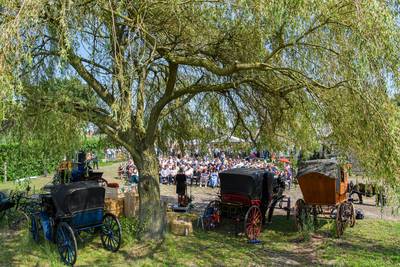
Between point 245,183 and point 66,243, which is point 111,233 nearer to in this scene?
point 66,243

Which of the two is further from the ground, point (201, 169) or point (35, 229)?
point (201, 169)

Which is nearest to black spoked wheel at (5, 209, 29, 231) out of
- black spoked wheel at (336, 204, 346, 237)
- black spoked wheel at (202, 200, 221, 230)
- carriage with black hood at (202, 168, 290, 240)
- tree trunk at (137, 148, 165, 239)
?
tree trunk at (137, 148, 165, 239)

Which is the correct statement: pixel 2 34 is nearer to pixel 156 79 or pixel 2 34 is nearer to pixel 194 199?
pixel 156 79

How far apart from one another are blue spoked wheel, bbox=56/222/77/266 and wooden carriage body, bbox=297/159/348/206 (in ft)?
20.8

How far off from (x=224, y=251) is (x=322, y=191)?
3547 mm

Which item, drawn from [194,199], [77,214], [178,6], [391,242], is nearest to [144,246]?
[77,214]

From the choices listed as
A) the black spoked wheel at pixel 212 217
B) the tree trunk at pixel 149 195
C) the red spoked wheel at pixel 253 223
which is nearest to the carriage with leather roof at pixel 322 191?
the red spoked wheel at pixel 253 223

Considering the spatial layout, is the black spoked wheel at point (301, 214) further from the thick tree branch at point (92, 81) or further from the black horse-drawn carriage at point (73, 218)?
the thick tree branch at point (92, 81)

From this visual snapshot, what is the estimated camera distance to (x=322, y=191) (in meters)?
11.4

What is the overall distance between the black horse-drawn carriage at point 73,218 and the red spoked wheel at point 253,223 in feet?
10.9

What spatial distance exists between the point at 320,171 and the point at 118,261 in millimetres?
5807

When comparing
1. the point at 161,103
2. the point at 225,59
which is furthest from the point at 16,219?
the point at 225,59

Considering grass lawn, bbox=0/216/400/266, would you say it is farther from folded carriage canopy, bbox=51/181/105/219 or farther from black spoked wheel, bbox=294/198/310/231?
folded carriage canopy, bbox=51/181/105/219

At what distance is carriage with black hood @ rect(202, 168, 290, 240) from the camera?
11.0 meters
